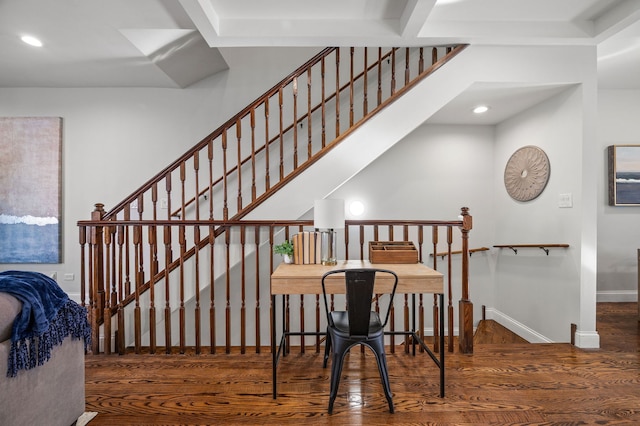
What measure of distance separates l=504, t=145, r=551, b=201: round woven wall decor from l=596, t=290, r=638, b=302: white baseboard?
5.88 feet

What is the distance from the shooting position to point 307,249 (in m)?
2.46

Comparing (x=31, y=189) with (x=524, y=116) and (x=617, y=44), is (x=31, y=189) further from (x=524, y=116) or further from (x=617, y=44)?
(x=617, y=44)

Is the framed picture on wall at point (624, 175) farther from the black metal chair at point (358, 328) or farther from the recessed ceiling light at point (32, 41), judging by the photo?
the recessed ceiling light at point (32, 41)

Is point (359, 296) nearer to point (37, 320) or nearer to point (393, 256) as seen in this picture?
point (393, 256)

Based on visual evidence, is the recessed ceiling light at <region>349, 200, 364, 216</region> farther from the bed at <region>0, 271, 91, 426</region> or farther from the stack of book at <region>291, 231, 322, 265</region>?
the bed at <region>0, 271, 91, 426</region>

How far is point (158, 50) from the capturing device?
11.8 ft

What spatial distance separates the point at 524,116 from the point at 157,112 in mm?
4374

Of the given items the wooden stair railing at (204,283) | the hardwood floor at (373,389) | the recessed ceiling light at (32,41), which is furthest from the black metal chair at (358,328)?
the recessed ceiling light at (32,41)

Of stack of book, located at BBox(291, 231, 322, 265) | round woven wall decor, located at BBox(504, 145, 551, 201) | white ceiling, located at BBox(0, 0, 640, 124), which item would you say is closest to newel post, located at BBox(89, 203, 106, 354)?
stack of book, located at BBox(291, 231, 322, 265)

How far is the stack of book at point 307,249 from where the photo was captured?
2.45 meters

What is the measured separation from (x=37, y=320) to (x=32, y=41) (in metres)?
3.14

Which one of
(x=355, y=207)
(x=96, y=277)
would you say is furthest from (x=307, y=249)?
(x=355, y=207)

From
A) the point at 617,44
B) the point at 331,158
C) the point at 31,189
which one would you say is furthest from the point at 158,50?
the point at 617,44

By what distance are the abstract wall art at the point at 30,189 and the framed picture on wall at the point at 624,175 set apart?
6842 mm
